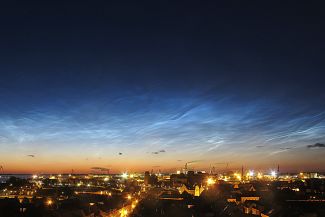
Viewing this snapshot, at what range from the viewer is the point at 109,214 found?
4078cm

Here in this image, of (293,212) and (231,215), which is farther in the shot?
(231,215)

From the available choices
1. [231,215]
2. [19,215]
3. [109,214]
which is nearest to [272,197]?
[231,215]

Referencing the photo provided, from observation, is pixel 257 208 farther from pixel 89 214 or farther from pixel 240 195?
pixel 89 214

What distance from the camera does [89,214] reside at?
3612 cm

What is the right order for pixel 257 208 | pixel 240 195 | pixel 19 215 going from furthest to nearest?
1. pixel 240 195
2. pixel 257 208
3. pixel 19 215

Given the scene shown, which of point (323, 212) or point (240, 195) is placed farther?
point (240, 195)

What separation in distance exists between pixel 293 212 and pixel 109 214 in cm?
2138

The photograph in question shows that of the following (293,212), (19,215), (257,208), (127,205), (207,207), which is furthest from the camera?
(127,205)

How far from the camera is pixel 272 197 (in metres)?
42.7

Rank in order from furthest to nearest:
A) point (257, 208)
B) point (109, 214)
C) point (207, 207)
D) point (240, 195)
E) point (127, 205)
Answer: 1. point (127, 205)
2. point (240, 195)
3. point (109, 214)
4. point (207, 207)
5. point (257, 208)

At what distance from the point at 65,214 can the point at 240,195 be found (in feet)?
74.0

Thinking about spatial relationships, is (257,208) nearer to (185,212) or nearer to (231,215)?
(231,215)

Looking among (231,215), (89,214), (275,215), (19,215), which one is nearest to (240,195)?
(231,215)

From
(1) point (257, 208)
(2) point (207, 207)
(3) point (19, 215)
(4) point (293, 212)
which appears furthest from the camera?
(2) point (207, 207)
